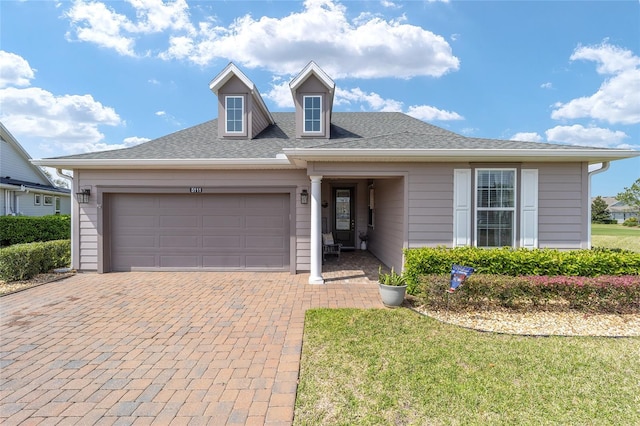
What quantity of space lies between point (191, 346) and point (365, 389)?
2336 mm

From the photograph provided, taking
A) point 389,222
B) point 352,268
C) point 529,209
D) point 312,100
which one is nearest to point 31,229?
point 312,100

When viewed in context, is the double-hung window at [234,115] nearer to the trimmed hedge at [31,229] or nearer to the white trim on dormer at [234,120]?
the white trim on dormer at [234,120]

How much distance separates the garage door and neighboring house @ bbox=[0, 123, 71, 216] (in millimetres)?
12160

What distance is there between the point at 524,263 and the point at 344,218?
680cm

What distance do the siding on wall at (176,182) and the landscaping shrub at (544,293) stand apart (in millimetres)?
3821

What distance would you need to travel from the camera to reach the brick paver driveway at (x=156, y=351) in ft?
8.36

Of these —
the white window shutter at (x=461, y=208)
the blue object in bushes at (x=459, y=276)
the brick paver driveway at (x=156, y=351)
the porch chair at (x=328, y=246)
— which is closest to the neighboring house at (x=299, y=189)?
the white window shutter at (x=461, y=208)

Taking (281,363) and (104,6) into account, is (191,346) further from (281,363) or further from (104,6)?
(104,6)

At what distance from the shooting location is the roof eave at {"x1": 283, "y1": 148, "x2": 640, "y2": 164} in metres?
5.71

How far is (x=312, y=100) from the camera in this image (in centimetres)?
884

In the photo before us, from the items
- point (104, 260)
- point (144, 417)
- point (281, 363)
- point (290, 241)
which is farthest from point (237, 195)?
point (144, 417)

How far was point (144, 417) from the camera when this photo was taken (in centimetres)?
243

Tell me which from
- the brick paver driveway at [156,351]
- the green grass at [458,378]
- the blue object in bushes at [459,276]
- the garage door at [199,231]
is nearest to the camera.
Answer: the green grass at [458,378]

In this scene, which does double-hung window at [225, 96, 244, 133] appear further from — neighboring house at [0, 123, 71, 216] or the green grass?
neighboring house at [0, 123, 71, 216]
